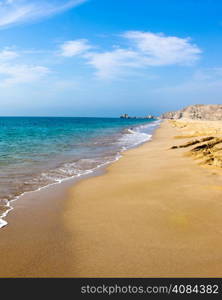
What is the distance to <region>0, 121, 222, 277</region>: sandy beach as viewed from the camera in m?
4.21

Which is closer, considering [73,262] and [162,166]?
[73,262]

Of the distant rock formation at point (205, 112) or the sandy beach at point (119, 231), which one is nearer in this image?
the sandy beach at point (119, 231)

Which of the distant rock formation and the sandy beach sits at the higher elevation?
the distant rock formation

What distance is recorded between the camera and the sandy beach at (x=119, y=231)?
421 centimetres

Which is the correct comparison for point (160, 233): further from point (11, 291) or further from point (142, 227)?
point (11, 291)

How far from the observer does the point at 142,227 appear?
5715 millimetres

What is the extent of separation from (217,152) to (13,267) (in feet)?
35.1

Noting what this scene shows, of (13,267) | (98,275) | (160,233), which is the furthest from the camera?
(160,233)

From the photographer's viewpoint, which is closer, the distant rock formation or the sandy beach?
the sandy beach

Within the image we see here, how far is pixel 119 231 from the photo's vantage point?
556 cm

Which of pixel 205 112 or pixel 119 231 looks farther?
pixel 205 112

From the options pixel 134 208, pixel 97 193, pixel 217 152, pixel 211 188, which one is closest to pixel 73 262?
pixel 134 208

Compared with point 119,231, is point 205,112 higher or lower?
higher

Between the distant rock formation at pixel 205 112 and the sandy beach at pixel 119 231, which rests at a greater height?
the distant rock formation at pixel 205 112
